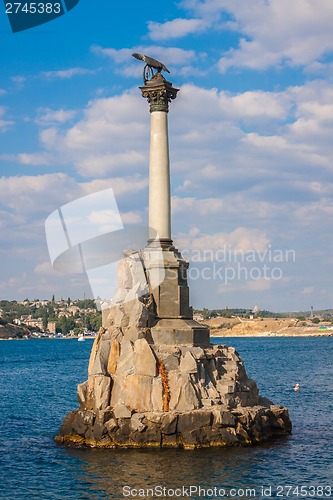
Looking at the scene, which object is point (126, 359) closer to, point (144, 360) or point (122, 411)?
point (144, 360)

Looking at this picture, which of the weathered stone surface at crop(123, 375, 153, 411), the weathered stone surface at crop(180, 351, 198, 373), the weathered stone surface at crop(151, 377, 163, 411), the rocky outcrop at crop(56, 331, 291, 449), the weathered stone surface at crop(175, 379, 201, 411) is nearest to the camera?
the rocky outcrop at crop(56, 331, 291, 449)

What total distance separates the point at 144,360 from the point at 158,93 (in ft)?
37.3

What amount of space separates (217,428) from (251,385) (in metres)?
4.26

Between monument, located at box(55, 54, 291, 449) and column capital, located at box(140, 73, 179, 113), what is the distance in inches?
1.7

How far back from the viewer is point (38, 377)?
232 feet

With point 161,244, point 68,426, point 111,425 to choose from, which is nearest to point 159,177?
point 161,244

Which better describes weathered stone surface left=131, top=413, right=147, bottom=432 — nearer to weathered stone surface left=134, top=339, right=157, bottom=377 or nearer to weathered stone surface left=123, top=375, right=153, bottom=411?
weathered stone surface left=123, top=375, right=153, bottom=411

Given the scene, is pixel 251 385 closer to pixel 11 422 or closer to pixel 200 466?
pixel 200 466

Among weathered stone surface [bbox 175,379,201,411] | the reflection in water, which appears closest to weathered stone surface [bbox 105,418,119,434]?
the reflection in water

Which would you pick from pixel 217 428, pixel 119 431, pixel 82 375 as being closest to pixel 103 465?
pixel 119 431

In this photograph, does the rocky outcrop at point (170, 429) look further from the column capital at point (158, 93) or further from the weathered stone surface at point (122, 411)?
the column capital at point (158, 93)

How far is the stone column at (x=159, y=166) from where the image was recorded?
32.1 metres

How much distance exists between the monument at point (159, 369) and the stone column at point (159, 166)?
42 mm

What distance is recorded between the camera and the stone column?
105ft
